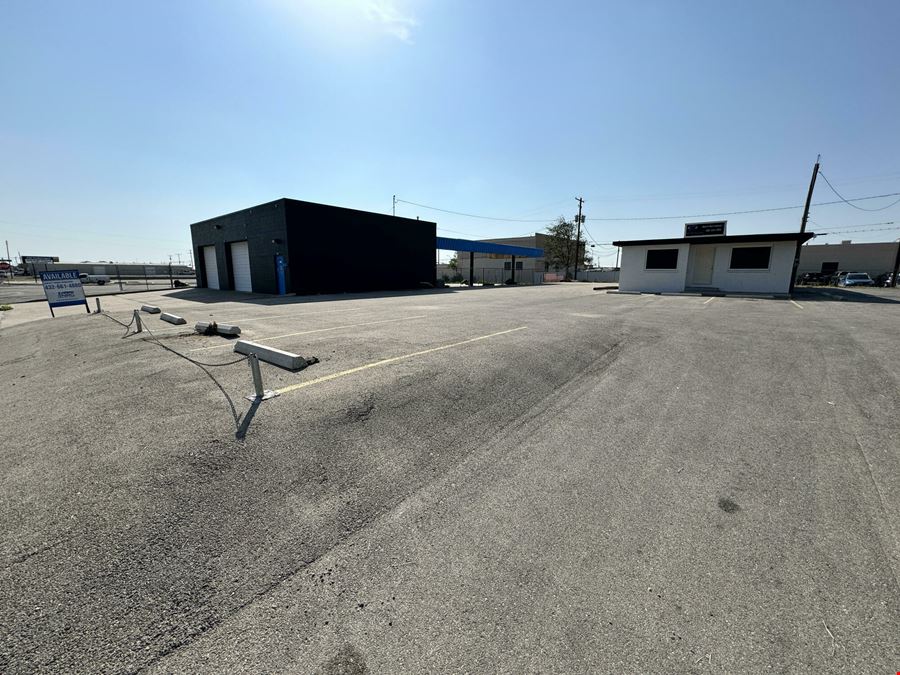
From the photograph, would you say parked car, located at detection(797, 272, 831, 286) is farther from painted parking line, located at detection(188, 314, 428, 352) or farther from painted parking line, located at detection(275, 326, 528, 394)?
painted parking line, located at detection(275, 326, 528, 394)

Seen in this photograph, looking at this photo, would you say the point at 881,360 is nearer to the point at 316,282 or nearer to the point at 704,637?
the point at 704,637

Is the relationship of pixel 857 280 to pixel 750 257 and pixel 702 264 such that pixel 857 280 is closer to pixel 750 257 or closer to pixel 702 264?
pixel 750 257

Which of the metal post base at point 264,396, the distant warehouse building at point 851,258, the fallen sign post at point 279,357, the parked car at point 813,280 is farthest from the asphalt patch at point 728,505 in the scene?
the distant warehouse building at point 851,258

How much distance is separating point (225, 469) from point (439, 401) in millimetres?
2260

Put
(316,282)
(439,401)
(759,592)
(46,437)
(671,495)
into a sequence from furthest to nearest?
(316,282) → (439,401) → (46,437) → (671,495) → (759,592)

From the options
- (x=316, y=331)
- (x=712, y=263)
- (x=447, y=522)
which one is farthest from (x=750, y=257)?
(x=447, y=522)

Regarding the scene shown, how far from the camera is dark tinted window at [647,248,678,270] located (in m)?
22.5

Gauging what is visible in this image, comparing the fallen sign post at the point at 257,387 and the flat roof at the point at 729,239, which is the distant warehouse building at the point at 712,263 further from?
the fallen sign post at the point at 257,387

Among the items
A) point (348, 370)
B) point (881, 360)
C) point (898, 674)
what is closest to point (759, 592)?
point (898, 674)

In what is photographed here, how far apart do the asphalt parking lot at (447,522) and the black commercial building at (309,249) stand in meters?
15.7

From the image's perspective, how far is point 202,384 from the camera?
4.81 meters

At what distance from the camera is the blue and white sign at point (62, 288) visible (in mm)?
12133

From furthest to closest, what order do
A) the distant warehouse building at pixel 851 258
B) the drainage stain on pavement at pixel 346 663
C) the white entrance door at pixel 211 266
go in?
1. the distant warehouse building at pixel 851 258
2. the white entrance door at pixel 211 266
3. the drainage stain on pavement at pixel 346 663

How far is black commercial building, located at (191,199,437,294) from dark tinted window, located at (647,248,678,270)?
595 inches
